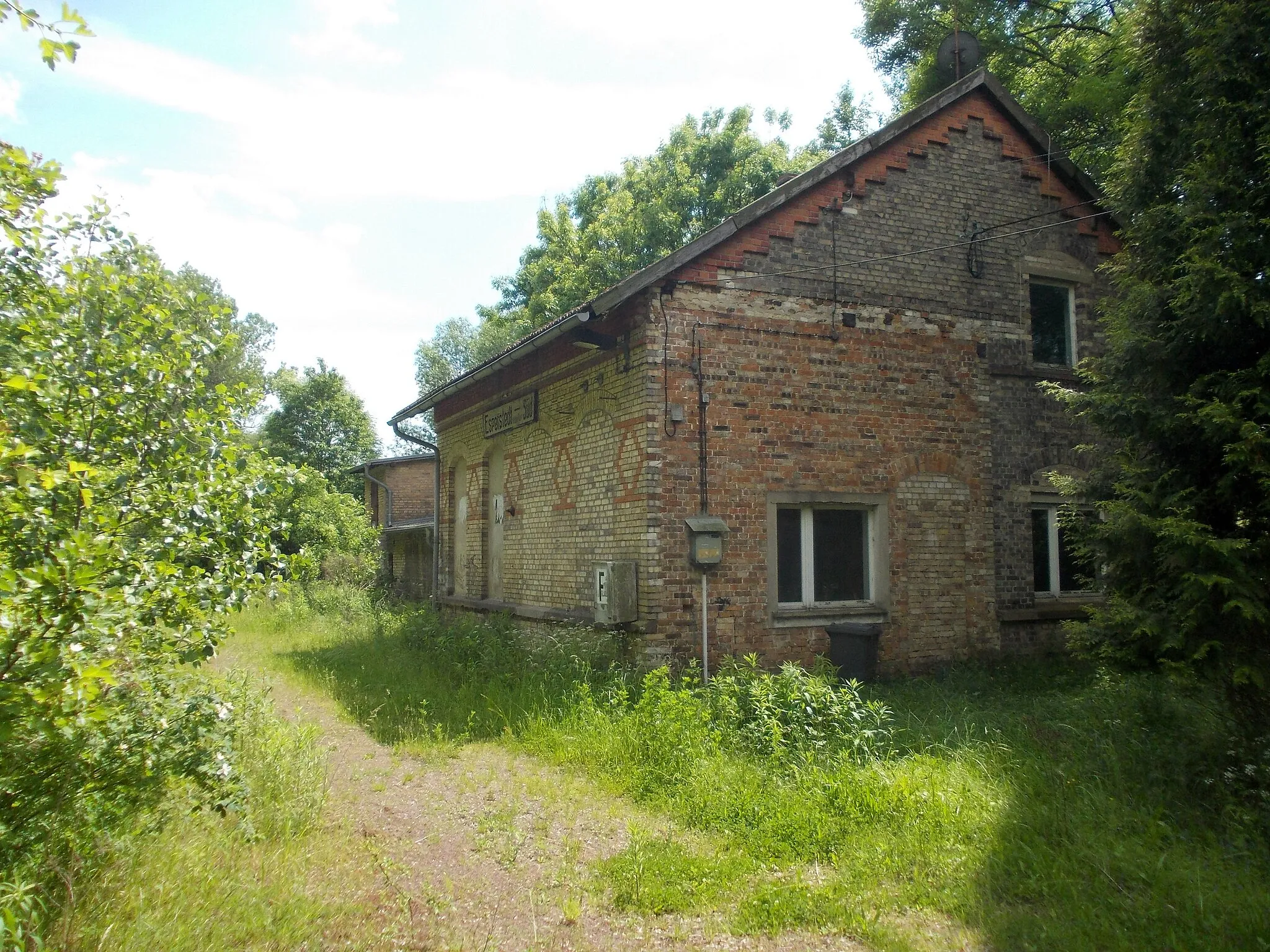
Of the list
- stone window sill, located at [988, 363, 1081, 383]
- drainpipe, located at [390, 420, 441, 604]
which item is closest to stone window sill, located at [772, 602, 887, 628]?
stone window sill, located at [988, 363, 1081, 383]

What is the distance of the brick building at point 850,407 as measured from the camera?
9.64m

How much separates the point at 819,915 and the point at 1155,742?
3159 millimetres

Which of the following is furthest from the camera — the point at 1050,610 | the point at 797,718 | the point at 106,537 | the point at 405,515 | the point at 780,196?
the point at 405,515

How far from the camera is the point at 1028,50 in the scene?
18.2 metres

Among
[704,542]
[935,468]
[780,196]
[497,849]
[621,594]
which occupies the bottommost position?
[497,849]

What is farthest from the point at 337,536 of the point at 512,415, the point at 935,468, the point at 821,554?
the point at 935,468

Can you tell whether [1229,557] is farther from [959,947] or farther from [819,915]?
[819,915]

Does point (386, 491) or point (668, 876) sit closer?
point (668, 876)

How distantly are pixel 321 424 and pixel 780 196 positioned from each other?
35.3 meters

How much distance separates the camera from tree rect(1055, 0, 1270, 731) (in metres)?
5.62

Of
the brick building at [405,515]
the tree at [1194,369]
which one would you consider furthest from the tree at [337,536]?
the tree at [1194,369]

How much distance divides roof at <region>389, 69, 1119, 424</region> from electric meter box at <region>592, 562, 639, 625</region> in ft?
9.02

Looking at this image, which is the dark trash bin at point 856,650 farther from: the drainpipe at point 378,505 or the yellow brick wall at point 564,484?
the drainpipe at point 378,505

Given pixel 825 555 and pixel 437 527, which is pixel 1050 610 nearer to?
pixel 825 555
